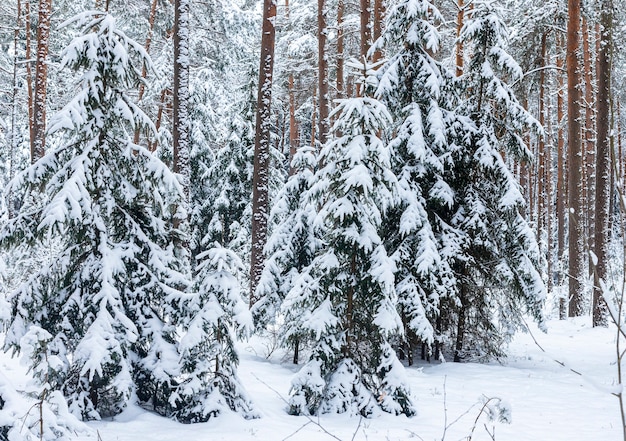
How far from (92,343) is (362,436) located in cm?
351

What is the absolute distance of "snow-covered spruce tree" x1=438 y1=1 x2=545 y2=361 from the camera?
1054 centimetres

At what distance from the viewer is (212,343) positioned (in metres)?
6.96

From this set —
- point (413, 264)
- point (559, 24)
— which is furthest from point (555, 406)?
point (559, 24)

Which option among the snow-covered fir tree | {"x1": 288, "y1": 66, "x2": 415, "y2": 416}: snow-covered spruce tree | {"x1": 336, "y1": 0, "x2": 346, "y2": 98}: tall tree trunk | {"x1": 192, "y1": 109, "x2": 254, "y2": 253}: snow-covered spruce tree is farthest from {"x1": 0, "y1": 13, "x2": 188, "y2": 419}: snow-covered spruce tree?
{"x1": 192, "y1": 109, "x2": 254, "y2": 253}: snow-covered spruce tree

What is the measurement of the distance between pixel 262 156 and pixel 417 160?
13.6ft

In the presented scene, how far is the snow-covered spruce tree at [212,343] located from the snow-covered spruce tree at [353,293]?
92cm

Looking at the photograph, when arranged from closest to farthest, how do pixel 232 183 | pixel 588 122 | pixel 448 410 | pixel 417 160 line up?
pixel 448 410, pixel 417 160, pixel 232 183, pixel 588 122

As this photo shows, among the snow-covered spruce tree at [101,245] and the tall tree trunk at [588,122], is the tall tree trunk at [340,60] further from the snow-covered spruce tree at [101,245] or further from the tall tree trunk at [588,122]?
the snow-covered spruce tree at [101,245]

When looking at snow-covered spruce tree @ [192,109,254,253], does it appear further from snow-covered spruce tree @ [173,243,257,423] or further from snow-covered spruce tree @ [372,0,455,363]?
snow-covered spruce tree @ [173,243,257,423]

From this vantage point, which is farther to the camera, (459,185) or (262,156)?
(262,156)

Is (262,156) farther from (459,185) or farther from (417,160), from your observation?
(459,185)

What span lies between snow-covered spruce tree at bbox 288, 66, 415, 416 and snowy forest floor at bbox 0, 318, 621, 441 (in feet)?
1.19

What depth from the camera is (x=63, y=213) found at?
6047 millimetres

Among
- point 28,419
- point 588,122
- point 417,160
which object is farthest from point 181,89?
point 588,122
